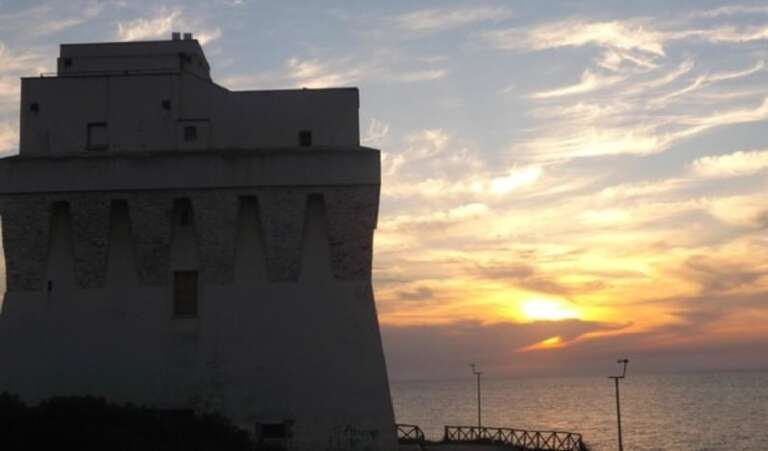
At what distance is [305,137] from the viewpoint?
34.1m

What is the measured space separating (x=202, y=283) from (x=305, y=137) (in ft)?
20.8

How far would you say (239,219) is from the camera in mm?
32594

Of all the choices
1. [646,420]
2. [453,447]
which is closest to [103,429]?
[453,447]

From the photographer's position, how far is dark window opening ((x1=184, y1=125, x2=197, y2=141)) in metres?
34.0

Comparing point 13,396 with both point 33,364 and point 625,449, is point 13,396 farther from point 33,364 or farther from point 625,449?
point 625,449

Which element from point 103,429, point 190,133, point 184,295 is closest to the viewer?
point 103,429

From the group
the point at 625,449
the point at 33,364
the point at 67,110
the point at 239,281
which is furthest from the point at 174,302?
the point at 625,449

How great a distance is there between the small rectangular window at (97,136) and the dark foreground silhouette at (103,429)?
9079mm

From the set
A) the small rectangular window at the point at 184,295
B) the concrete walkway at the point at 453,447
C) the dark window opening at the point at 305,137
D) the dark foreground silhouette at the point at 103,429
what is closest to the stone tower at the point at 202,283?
the small rectangular window at the point at 184,295

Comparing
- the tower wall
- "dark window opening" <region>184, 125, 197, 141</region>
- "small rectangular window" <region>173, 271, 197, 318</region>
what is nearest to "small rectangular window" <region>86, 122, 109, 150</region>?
the tower wall

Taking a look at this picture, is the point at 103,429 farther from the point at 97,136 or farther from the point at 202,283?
the point at 97,136

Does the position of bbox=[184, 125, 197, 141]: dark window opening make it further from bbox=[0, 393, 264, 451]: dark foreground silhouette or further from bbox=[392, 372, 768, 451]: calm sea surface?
bbox=[392, 372, 768, 451]: calm sea surface

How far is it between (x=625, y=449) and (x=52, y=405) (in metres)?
64.3

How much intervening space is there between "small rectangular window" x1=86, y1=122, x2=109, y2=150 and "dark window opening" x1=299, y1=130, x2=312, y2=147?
6.84 m
